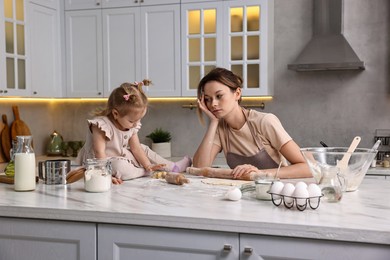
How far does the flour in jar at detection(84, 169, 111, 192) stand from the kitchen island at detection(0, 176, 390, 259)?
45 millimetres

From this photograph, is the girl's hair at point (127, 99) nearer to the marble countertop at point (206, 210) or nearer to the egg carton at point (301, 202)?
the marble countertop at point (206, 210)

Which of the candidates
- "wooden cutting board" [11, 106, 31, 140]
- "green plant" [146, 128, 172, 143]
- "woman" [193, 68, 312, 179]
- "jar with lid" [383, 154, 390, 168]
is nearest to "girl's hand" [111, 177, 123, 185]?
"woman" [193, 68, 312, 179]

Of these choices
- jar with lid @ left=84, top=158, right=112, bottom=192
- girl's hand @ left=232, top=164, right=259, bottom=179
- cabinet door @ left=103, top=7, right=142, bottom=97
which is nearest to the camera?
jar with lid @ left=84, top=158, right=112, bottom=192

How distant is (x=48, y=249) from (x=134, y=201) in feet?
1.12

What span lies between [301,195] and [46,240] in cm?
90

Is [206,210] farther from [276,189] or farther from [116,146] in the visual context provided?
[116,146]

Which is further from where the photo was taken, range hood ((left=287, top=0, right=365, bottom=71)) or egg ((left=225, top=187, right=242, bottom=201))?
range hood ((left=287, top=0, right=365, bottom=71))

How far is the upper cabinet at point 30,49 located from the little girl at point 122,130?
1.74 m

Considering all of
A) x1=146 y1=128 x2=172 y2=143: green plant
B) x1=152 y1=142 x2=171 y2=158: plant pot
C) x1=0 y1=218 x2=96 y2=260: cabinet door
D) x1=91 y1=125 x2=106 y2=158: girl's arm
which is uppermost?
x1=91 y1=125 x2=106 y2=158: girl's arm

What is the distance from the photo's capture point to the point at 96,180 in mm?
2141

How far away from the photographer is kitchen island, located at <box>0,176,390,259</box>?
1531 mm

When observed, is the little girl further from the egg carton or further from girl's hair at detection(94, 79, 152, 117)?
the egg carton

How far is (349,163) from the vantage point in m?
2.06

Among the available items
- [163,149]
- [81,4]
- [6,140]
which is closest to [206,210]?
[163,149]
